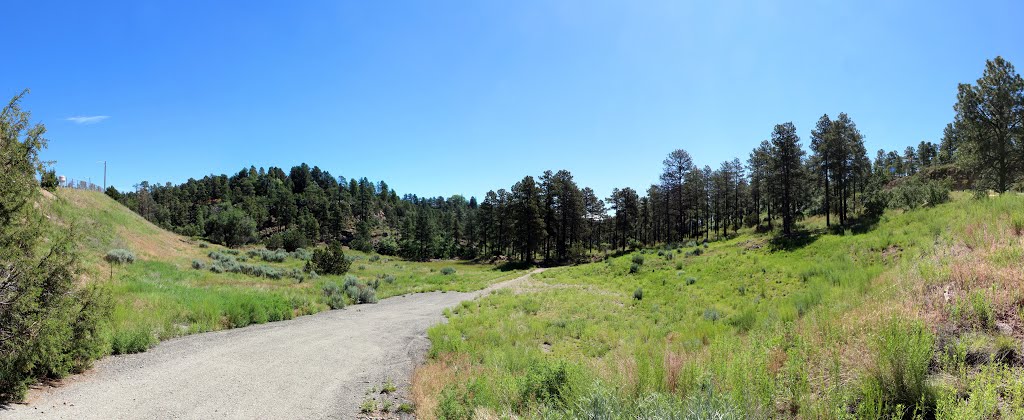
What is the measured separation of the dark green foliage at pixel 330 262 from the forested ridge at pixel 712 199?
102 ft

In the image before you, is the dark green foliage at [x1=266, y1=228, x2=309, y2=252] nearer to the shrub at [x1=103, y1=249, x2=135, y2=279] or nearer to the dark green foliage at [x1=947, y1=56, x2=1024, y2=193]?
the shrub at [x1=103, y1=249, x2=135, y2=279]

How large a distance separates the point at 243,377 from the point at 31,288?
3.64 m

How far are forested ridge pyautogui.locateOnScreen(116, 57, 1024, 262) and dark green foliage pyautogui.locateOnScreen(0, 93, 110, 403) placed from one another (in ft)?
136

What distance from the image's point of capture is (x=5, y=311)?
632 centimetres

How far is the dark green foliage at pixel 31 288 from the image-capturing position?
6.31 metres

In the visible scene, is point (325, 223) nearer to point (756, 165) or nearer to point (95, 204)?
point (95, 204)

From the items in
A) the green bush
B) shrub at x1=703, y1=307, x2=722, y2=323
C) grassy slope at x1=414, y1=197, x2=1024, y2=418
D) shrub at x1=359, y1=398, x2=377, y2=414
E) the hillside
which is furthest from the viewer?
the hillside

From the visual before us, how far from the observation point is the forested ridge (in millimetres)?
32062

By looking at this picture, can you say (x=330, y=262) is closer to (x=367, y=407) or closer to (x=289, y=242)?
(x=367, y=407)

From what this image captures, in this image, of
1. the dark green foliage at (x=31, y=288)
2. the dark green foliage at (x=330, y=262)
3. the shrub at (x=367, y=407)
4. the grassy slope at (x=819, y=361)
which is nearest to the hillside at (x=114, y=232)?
the dark green foliage at (x=330, y=262)

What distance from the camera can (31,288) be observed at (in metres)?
6.55

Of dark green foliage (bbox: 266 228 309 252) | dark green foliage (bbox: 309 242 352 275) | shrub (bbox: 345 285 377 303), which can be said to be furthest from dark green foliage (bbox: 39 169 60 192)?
dark green foliage (bbox: 266 228 309 252)

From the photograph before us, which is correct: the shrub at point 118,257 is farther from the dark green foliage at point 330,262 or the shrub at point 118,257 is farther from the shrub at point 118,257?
the dark green foliage at point 330,262

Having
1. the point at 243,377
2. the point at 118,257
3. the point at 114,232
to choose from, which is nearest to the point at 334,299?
the point at 243,377
